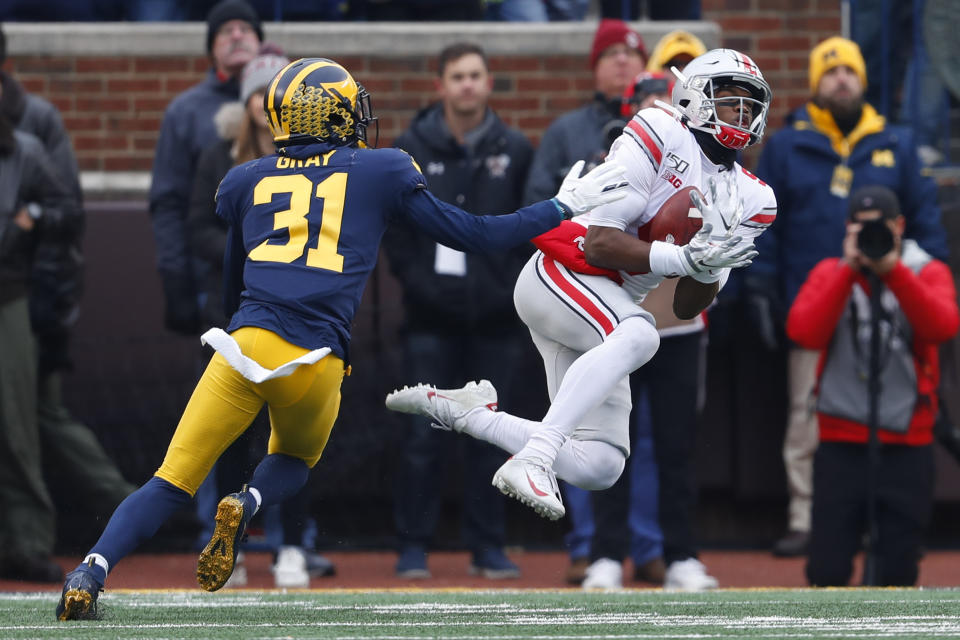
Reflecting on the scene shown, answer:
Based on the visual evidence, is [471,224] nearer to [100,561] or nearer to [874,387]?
[100,561]

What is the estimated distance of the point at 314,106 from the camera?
223 inches

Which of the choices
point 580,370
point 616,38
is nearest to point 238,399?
point 580,370

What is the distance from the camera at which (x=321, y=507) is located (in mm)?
8914

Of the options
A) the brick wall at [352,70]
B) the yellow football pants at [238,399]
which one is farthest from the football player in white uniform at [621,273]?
the brick wall at [352,70]

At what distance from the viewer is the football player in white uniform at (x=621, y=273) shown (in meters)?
5.83

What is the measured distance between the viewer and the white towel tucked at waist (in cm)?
536

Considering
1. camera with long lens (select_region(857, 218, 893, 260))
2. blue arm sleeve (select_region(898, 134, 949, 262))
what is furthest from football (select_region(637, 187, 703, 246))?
blue arm sleeve (select_region(898, 134, 949, 262))

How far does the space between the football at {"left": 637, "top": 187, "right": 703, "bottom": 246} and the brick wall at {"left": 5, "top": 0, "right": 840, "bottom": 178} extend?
3.62m

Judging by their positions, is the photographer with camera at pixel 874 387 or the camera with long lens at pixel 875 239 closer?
the camera with long lens at pixel 875 239

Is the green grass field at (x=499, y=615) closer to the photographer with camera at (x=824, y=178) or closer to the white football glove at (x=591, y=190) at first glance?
the white football glove at (x=591, y=190)

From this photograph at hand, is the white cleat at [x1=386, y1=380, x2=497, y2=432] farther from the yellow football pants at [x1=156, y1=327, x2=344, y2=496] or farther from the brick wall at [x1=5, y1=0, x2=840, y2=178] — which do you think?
the brick wall at [x1=5, y1=0, x2=840, y2=178]

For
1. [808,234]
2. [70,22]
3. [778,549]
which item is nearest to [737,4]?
[808,234]

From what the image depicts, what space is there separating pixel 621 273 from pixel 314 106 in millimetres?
1269

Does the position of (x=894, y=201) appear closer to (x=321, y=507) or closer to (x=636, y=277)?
(x=636, y=277)
